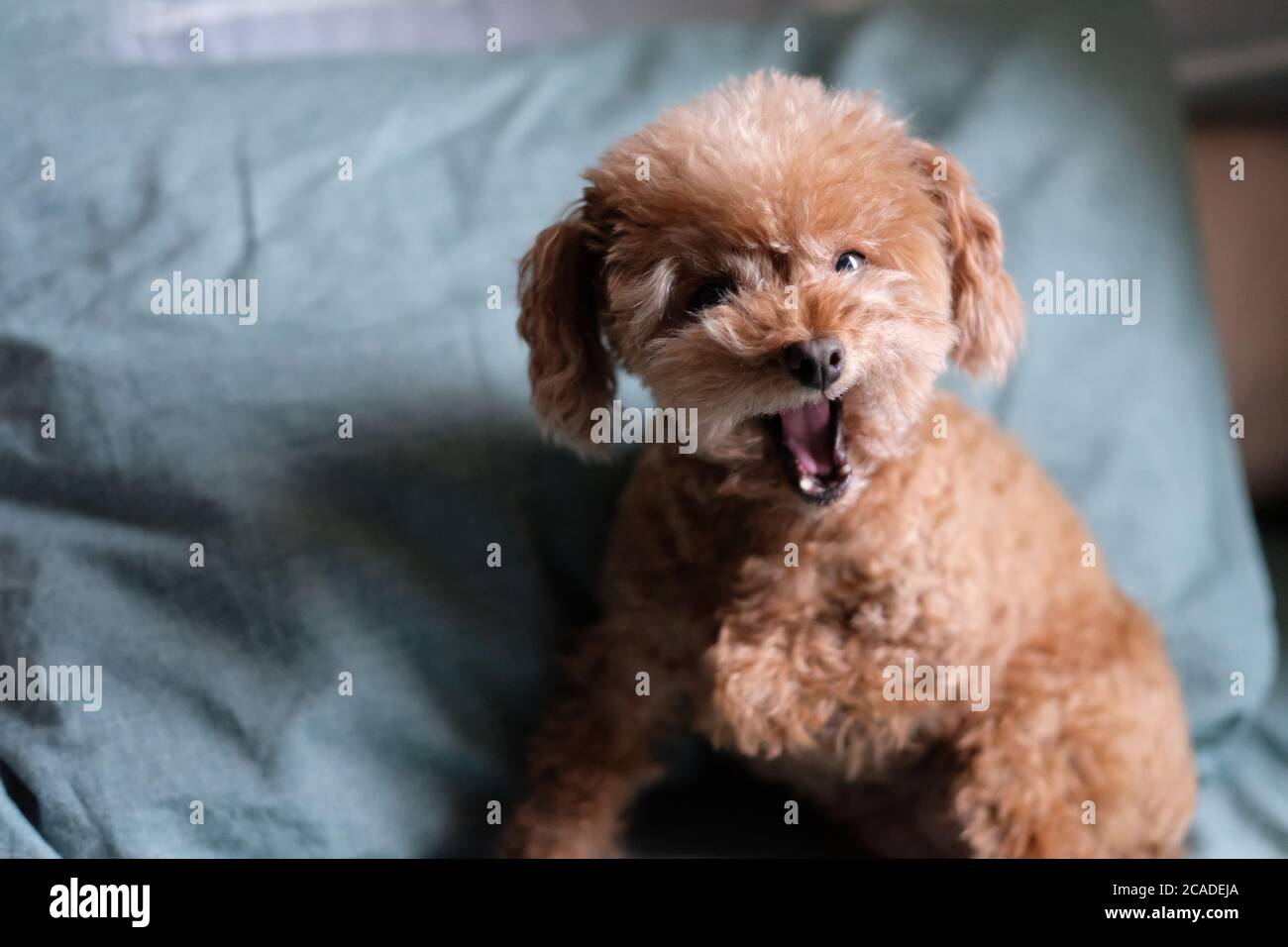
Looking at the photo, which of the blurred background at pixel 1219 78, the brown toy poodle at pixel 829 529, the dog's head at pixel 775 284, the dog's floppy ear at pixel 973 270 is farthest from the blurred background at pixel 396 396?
the dog's floppy ear at pixel 973 270

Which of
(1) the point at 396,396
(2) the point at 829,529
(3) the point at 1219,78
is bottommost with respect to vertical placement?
(2) the point at 829,529

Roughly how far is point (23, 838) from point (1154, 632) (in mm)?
1084

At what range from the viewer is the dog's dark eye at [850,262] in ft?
2.92

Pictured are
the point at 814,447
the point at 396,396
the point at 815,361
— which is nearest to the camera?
the point at 815,361

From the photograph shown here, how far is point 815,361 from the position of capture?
81 centimetres

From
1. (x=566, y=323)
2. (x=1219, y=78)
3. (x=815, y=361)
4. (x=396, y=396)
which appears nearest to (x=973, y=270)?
(x=815, y=361)

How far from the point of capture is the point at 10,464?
1.05 m

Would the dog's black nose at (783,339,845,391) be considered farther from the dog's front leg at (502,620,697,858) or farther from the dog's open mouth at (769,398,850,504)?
the dog's front leg at (502,620,697,858)

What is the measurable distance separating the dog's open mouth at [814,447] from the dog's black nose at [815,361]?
98mm

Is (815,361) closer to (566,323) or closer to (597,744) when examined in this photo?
(566,323)

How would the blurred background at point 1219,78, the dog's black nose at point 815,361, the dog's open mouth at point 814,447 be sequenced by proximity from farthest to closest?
the blurred background at point 1219,78 < the dog's open mouth at point 814,447 < the dog's black nose at point 815,361

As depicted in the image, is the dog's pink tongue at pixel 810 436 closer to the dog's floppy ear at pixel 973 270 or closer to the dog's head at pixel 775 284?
the dog's head at pixel 775 284

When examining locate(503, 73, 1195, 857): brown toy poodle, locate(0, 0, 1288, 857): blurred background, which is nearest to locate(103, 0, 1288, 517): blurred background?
locate(0, 0, 1288, 857): blurred background
